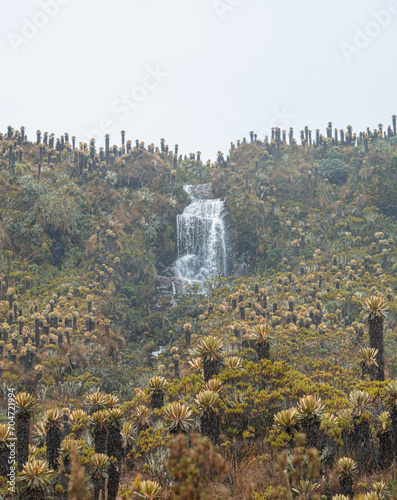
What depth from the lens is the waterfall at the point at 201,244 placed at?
51.3m

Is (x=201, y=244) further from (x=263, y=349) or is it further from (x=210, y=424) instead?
(x=210, y=424)

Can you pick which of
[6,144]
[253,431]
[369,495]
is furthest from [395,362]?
[6,144]

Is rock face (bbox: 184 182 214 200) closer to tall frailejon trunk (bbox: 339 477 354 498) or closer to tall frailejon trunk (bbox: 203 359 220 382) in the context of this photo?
tall frailejon trunk (bbox: 203 359 220 382)

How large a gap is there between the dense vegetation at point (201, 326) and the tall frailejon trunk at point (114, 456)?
50 millimetres

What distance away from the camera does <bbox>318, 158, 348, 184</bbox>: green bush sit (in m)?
60.0

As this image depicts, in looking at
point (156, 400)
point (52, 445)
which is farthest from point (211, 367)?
point (52, 445)

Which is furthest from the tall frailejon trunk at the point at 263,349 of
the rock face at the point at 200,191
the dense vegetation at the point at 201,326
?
the rock face at the point at 200,191

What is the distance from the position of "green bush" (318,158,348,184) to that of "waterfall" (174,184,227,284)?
1908cm

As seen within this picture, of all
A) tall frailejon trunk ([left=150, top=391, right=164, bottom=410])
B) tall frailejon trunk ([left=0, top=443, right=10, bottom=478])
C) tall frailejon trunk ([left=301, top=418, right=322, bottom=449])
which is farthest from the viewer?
tall frailejon trunk ([left=150, top=391, right=164, bottom=410])

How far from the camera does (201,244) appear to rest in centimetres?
5331

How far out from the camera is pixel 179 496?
15.8 ft

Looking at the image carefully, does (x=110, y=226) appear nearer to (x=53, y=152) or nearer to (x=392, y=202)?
(x=53, y=152)

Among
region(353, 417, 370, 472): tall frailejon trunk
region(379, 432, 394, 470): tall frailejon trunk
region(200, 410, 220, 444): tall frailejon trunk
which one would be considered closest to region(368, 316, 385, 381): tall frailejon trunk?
region(379, 432, 394, 470): tall frailejon trunk

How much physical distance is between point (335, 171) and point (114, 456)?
58566 mm
